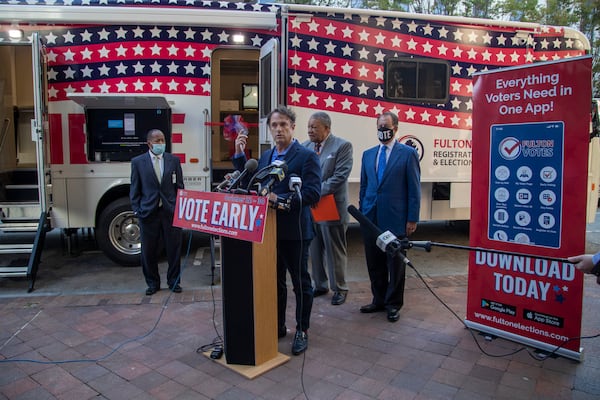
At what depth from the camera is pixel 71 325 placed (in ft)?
13.7

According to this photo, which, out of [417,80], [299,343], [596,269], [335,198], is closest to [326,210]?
[335,198]

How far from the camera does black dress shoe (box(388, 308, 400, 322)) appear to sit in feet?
13.9

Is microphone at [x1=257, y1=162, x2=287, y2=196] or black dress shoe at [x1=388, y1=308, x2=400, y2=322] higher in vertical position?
microphone at [x1=257, y1=162, x2=287, y2=196]

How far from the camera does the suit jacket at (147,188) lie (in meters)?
5.04

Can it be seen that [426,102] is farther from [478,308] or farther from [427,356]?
[427,356]

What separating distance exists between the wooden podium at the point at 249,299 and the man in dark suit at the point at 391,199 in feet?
4.34

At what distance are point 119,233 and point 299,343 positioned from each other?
3.62m

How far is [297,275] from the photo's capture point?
3.60 metres

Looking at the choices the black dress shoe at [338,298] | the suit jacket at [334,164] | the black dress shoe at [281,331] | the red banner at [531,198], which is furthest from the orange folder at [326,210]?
the red banner at [531,198]

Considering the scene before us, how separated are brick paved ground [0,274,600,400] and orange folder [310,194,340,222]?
0.87 m

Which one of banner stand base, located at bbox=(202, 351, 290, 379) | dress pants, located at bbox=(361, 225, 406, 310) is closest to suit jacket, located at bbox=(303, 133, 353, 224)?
dress pants, located at bbox=(361, 225, 406, 310)

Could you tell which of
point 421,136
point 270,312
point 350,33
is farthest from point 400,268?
point 350,33

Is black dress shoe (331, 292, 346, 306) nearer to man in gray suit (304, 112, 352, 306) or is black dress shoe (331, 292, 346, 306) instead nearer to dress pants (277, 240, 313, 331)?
man in gray suit (304, 112, 352, 306)

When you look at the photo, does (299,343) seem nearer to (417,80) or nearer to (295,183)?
(295,183)
